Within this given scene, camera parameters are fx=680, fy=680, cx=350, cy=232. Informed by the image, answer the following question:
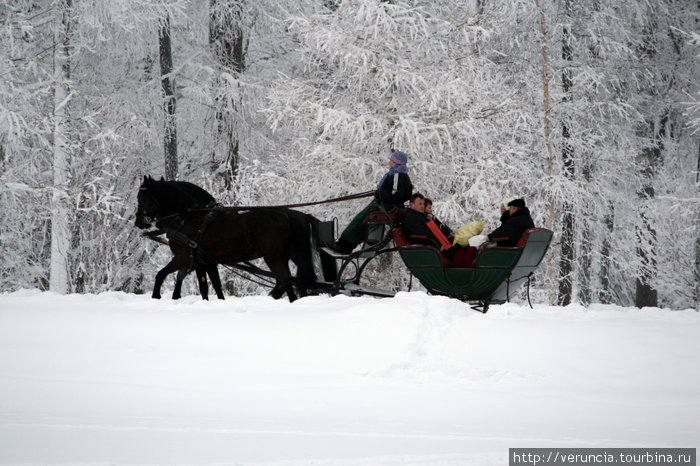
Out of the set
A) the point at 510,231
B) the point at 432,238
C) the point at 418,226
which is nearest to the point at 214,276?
the point at 418,226

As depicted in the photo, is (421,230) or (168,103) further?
(168,103)

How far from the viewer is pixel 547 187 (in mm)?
13133

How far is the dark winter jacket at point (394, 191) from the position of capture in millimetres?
8039

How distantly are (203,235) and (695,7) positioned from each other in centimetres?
1396

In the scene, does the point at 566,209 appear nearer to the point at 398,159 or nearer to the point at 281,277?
the point at 398,159

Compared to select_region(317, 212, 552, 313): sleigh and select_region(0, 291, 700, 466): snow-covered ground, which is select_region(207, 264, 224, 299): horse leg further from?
select_region(317, 212, 552, 313): sleigh

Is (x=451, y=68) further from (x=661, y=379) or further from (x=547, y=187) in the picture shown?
(x=661, y=379)

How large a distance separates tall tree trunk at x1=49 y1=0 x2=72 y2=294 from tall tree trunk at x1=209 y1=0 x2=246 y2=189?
313 centimetres

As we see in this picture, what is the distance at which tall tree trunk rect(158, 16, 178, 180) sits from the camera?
15.1 meters

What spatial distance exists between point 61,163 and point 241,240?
5.98 m

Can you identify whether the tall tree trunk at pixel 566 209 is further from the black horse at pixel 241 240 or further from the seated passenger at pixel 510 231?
the black horse at pixel 241 240

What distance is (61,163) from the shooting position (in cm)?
1280

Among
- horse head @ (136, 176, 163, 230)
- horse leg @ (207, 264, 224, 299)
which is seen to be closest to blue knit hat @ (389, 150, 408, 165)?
horse leg @ (207, 264, 224, 299)

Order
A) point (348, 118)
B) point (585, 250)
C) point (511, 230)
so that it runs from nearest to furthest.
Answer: point (511, 230) → point (348, 118) → point (585, 250)
